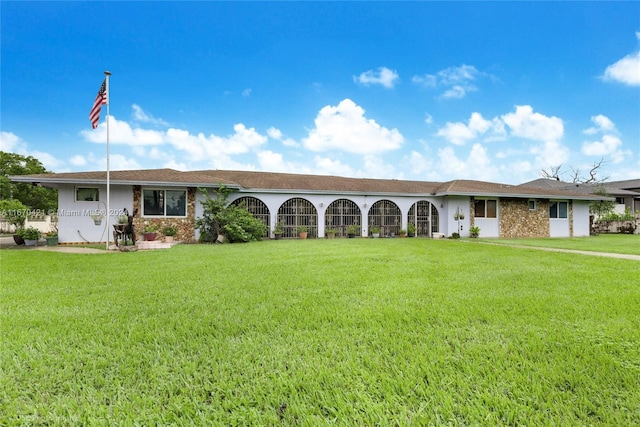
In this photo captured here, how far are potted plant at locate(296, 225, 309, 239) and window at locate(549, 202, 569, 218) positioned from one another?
49.3 ft

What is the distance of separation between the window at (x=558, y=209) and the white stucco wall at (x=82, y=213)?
23.0 m

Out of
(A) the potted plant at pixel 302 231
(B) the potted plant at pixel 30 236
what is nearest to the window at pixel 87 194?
(B) the potted plant at pixel 30 236

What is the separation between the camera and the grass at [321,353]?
71.1 inches

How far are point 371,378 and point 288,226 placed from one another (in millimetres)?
13533

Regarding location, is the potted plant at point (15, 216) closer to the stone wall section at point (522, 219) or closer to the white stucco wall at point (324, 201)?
the white stucco wall at point (324, 201)

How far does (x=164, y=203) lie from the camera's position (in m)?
13.3

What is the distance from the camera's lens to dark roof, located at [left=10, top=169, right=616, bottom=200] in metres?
12.1

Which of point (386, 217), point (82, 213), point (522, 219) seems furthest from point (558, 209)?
point (82, 213)

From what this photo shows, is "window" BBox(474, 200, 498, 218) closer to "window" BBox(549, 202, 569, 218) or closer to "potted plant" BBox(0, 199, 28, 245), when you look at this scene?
"window" BBox(549, 202, 569, 218)

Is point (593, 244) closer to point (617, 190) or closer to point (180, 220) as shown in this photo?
point (180, 220)

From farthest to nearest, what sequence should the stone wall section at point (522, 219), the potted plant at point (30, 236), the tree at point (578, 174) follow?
the tree at point (578, 174) < the stone wall section at point (522, 219) < the potted plant at point (30, 236)

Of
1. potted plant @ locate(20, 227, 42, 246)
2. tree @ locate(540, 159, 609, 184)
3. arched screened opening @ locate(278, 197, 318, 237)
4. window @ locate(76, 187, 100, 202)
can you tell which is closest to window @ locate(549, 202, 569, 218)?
arched screened opening @ locate(278, 197, 318, 237)

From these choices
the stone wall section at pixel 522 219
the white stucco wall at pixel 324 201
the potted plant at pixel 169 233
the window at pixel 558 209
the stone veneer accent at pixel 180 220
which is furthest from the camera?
the window at pixel 558 209

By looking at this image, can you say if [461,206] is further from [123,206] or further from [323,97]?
[123,206]
